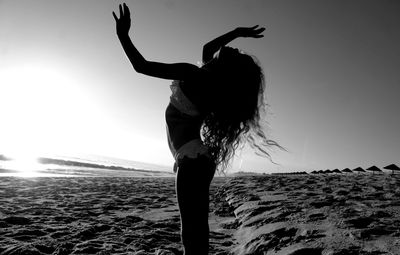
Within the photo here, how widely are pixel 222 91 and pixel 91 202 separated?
20.5 feet

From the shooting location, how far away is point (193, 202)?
6.54ft

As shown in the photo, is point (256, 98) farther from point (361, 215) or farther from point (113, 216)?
point (113, 216)

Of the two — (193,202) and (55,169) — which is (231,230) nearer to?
(193,202)

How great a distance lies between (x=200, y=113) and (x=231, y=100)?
11.0 inches

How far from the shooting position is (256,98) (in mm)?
2424

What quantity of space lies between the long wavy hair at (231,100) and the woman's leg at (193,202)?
0.32 meters

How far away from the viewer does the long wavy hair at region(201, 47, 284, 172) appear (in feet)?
7.22

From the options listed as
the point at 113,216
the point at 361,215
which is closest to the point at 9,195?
the point at 113,216

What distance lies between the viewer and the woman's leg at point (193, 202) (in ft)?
6.55

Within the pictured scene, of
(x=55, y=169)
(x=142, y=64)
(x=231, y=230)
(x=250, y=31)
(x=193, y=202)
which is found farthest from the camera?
(x=55, y=169)

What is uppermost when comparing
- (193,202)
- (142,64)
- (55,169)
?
(142,64)

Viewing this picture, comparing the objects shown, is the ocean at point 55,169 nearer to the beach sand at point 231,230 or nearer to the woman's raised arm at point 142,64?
the beach sand at point 231,230

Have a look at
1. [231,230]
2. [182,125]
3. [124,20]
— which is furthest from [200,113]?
[231,230]

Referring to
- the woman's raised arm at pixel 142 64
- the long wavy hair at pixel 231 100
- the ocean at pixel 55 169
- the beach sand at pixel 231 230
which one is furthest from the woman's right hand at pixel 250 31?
the ocean at pixel 55 169
